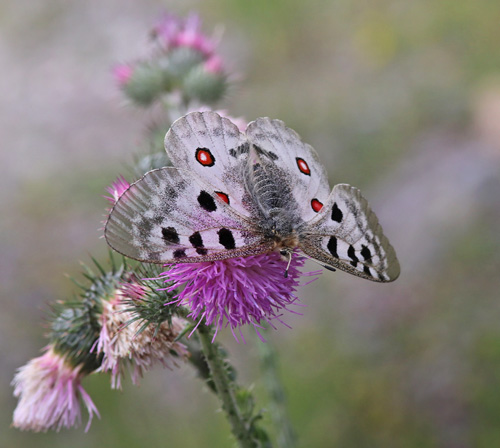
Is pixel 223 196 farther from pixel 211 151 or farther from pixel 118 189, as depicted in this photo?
pixel 118 189

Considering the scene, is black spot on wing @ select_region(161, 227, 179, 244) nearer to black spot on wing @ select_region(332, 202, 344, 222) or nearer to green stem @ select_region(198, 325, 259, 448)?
green stem @ select_region(198, 325, 259, 448)

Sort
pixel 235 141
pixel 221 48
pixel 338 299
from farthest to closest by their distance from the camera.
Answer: pixel 221 48 → pixel 338 299 → pixel 235 141

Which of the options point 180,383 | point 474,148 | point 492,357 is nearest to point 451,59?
point 474,148

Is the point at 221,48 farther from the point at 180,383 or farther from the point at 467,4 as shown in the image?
the point at 180,383

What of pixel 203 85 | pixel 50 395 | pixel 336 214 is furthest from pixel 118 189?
pixel 203 85

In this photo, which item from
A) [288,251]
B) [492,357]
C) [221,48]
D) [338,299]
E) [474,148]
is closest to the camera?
[288,251]

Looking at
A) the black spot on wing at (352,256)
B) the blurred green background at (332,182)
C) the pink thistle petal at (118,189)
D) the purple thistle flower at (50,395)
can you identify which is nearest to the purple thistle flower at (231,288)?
the black spot on wing at (352,256)

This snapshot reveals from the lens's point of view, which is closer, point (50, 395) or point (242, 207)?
point (242, 207)
